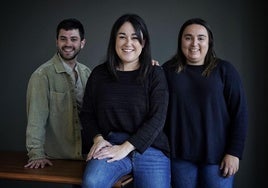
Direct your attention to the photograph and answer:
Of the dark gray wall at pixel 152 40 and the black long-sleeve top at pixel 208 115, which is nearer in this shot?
the black long-sleeve top at pixel 208 115

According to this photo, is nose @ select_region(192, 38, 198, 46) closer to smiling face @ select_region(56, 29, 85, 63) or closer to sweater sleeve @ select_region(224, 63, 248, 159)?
sweater sleeve @ select_region(224, 63, 248, 159)

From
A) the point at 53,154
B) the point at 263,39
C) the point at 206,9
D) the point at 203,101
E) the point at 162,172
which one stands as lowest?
the point at 53,154

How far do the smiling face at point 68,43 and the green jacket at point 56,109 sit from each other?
0.06 metres

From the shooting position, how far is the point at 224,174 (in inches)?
70.2

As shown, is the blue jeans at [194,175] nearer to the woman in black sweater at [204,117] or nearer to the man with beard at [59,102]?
the woman in black sweater at [204,117]

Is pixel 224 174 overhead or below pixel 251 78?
below

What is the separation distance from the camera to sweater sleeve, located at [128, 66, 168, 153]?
5.39 ft

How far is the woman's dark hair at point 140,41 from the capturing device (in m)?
1.74

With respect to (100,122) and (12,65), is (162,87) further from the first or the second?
(12,65)

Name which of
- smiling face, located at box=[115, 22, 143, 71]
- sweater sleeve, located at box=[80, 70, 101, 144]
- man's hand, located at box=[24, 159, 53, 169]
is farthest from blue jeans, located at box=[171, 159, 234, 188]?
man's hand, located at box=[24, 159, 53, 169]

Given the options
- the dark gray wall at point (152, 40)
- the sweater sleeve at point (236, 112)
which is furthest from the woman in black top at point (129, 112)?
the dark gray wall at point (152, 40)

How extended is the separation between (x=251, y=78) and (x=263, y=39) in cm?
31

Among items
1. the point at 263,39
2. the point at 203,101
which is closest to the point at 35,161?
the point at 203,101

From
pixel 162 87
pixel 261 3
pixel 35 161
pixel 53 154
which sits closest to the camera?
pixel 162 87
